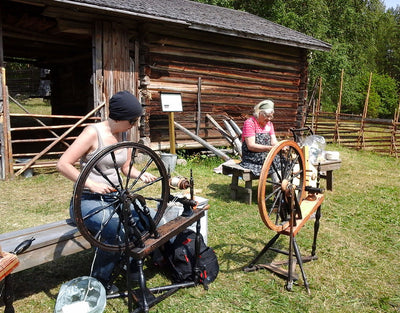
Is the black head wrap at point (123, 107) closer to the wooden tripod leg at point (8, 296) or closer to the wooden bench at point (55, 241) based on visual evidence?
the wooden bench at point (55, 241)

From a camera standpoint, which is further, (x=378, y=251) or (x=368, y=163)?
(x=368, y=163)

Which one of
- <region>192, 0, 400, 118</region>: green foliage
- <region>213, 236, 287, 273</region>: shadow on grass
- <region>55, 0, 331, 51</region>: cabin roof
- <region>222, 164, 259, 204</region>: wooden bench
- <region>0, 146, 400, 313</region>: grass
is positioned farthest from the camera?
<region>192, 0, 400, 118</region>: green foliage

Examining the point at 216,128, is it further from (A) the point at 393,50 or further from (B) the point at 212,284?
(A) the point at 393,50

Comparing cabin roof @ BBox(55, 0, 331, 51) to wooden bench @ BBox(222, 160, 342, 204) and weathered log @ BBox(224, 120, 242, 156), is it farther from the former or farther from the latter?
wooden bench @ BBox(222, 160, 342, 204)

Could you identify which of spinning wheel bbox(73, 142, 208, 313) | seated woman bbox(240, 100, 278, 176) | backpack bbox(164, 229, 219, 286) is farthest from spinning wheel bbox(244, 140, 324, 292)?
seated woman bbox(240, 100, 278, 176)

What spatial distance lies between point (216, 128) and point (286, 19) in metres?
12.6

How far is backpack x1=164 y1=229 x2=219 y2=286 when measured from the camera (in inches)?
114

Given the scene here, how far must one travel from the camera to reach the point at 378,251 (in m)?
3.81

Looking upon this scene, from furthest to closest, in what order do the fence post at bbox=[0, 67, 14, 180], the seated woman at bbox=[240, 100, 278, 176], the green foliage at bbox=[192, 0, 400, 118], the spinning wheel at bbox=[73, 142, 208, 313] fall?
the green foliage at bbox=[192, 0, 400, 118] < the fence post at bbox=[0, 67, 14, 180] < the seated woman at bbox=[240, 100, 278, 176] < the spinning wheel at bbox=[73, 142, 208, 313]

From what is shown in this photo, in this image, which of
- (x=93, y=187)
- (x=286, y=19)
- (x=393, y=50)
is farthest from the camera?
(x=393, y=50)

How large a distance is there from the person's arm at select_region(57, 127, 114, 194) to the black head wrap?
8.3 inches

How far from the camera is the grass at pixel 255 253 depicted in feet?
8.89

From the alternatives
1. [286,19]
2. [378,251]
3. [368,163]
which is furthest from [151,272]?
[286,19]

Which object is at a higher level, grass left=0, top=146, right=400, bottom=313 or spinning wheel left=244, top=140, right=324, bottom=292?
spinning wheel left=244, top=140, right=324, bottom=292
